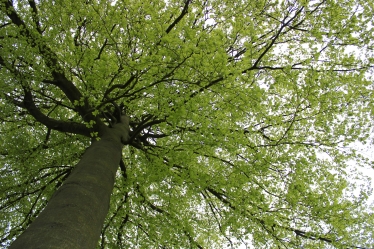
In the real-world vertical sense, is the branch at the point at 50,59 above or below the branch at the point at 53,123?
above

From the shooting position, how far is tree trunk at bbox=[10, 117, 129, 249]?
2.21m

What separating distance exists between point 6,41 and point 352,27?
15.2ft

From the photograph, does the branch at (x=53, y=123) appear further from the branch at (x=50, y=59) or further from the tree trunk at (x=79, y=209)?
the tree trunk at (x=79, y=209)

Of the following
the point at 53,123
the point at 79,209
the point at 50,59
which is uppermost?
the point at 50,59

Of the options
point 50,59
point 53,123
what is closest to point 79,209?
point 53,123

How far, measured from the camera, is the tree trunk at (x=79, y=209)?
2.21m

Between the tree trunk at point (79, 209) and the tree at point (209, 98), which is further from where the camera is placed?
the tree at point (209, 98)

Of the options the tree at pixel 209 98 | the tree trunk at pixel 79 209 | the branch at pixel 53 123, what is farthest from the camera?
the branch at pixel 53 123

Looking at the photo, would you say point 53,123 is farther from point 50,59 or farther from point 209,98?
point 209,98

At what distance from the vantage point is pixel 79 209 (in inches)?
104

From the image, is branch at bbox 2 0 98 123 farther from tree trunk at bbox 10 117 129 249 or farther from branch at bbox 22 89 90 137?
tree trunk at bbox 10 117 129 249

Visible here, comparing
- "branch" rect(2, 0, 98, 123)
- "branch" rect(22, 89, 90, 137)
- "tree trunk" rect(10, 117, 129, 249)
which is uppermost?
"branch" rect(2, 0, 98, 123)

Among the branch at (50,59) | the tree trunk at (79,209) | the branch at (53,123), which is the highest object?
the branch at (50,59)

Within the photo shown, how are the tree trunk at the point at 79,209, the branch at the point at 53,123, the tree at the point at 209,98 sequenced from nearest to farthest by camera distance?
1. the tree trunk at the point at 79,209
2. the tree at the point at 209,98
3. the branch at the point at 53,123
